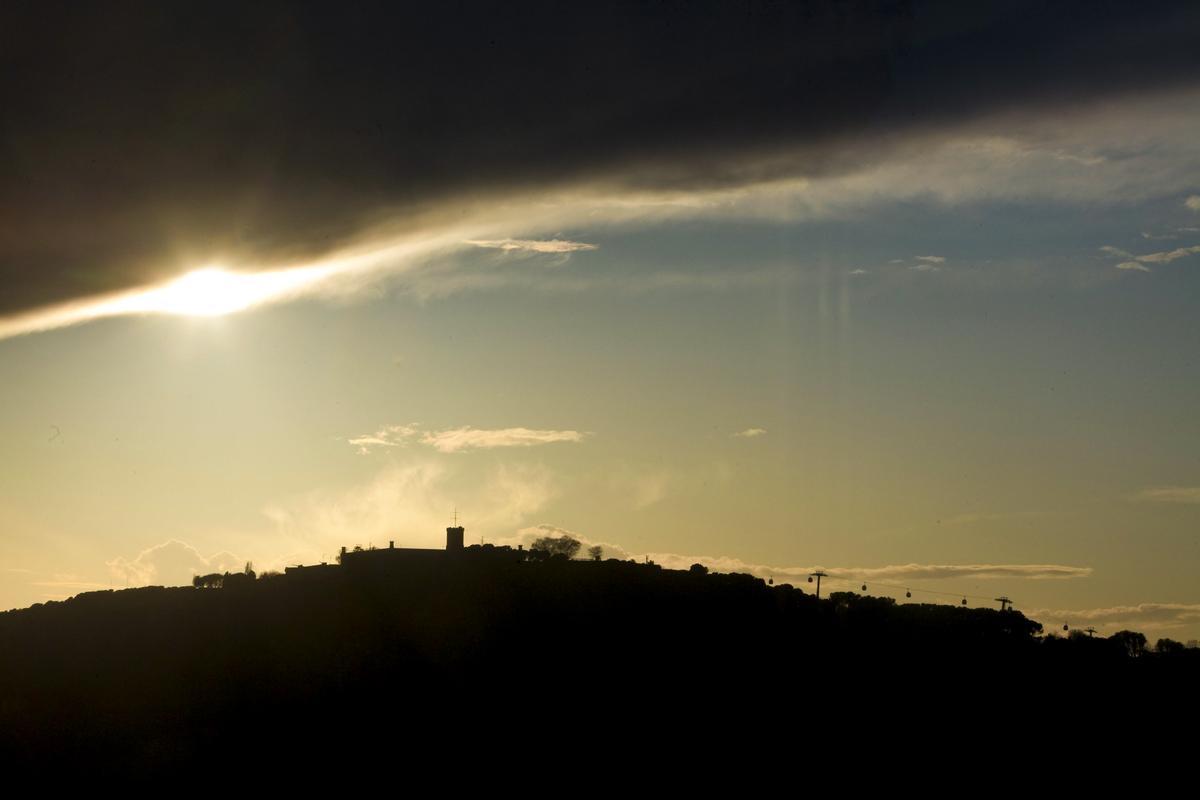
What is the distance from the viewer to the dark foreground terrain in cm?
14938

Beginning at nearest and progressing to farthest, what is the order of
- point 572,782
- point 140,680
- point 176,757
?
1. point 572,782
2. point 176,757
3. point 140,680

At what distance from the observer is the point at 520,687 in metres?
165

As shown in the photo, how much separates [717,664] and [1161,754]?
48961 millimetres

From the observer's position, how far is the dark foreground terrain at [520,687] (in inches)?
5881

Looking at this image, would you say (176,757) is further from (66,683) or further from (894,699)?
(894,699)

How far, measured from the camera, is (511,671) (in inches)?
6713

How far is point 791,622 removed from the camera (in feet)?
640

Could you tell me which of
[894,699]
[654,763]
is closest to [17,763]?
[654,763]

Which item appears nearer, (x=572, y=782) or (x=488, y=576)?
(x=572, y=782)

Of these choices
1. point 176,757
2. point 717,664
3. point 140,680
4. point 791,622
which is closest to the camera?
point 176,757

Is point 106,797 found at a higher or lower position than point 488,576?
lower

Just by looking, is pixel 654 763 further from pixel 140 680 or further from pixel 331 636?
pixel 140 680

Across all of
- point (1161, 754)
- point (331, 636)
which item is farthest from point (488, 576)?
point (1161, 754)

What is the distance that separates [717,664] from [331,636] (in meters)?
51.6
